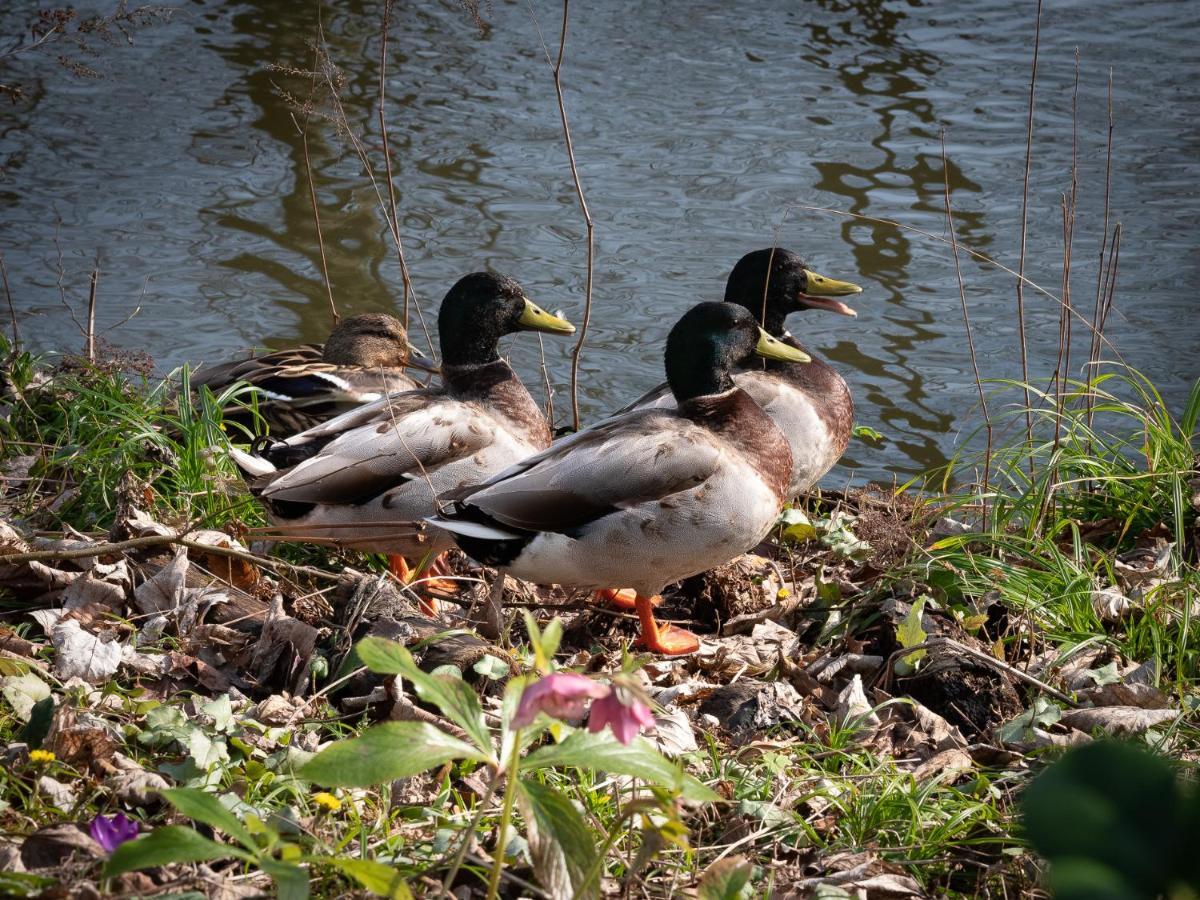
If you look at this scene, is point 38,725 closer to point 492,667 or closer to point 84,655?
point 84,655

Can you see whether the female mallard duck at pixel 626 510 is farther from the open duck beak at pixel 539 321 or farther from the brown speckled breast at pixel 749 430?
the open duck beak at pixel 539 321

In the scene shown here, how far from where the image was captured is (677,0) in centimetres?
1284

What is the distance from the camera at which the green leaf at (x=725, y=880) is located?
202 centimetres

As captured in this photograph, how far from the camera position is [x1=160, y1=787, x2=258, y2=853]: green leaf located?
5.77 feet

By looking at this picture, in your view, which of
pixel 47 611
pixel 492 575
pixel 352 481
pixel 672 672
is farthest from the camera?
pixel 492 575

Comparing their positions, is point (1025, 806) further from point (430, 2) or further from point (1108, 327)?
point (430, 2)

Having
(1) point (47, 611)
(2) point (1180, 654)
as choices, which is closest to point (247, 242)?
(1) point (47, 611)

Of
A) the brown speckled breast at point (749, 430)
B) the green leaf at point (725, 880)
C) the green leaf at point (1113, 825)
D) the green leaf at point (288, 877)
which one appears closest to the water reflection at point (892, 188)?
the brown speckled breast at point (749, 430)

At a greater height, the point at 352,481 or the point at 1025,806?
the point at 1025,806

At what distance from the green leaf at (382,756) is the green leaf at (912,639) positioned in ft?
6.09

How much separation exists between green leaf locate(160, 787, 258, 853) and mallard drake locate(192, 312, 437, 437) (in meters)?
3.32

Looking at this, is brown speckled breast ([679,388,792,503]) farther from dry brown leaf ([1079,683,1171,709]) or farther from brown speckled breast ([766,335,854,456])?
dry brown leaf ([1079,683,1171,709])

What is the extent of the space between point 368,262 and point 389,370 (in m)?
2.95

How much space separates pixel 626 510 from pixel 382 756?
203cm
